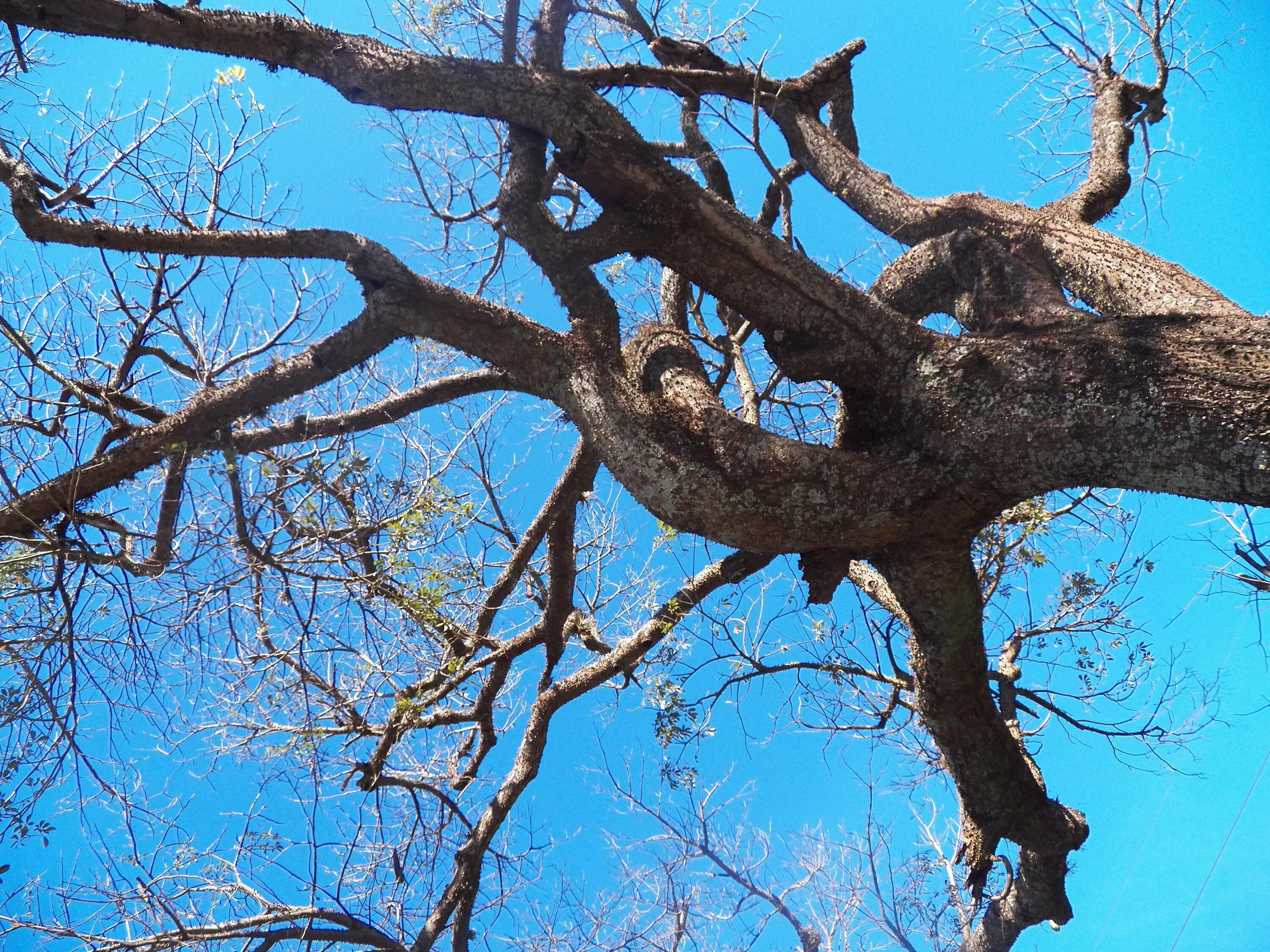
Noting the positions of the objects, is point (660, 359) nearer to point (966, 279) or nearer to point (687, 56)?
point (966, 279)

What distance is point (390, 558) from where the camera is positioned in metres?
3.53

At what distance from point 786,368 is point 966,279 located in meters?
1.68

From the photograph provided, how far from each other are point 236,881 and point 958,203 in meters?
5.90

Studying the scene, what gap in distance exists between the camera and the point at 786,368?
322 cm

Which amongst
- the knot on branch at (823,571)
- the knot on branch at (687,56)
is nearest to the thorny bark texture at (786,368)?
the knot on branch at (823,571)

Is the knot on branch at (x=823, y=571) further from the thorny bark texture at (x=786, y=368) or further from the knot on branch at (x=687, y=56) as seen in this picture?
the knot on branch at (x=687, y=56)

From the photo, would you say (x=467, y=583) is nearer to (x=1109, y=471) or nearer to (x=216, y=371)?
(x=216, y=371)

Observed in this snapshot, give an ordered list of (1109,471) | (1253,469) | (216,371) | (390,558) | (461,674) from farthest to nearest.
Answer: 1. (461,674)
2. (216,371)
3. (390,558)
4. (1109,471)
5. (1253,469)

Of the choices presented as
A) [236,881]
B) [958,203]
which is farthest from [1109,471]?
[236,881]

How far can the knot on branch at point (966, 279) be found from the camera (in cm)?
392

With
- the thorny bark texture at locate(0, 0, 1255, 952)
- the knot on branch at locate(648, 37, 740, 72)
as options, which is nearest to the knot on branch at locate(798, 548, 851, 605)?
the thorny bark texture at locate(0, 0, 1255, 952)

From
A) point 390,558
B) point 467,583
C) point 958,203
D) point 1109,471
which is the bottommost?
point 1109,471

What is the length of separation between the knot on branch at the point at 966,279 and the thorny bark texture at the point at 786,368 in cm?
2

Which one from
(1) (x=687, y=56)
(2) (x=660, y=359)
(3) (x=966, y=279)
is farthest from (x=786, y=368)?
(1) (x=687, y=56)
